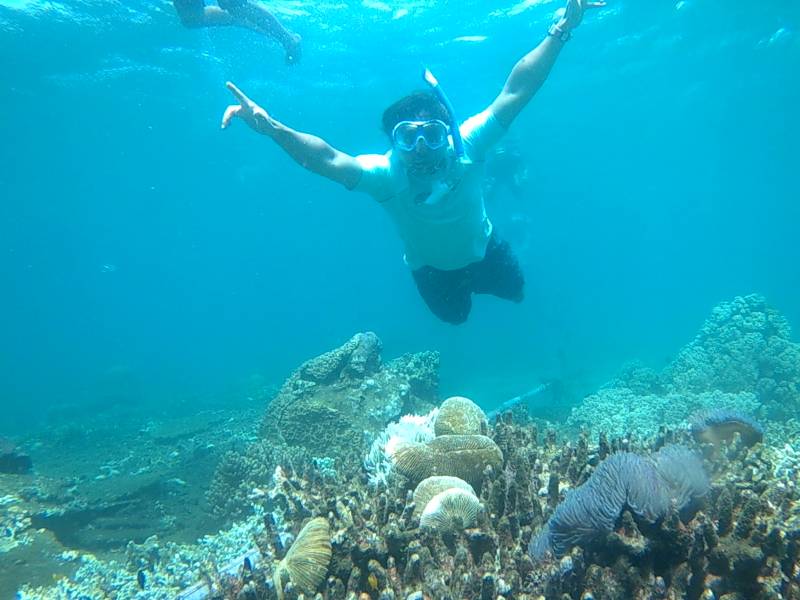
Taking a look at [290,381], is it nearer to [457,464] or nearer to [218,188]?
[457,464]

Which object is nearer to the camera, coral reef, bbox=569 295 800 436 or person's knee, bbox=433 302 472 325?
person's knee, bbox=433 302 472 325

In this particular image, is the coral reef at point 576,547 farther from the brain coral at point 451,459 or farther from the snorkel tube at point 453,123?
the snorkel tube at point 453,123

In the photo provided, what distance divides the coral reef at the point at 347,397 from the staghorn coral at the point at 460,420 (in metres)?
3.94

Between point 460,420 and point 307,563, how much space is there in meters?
2.28

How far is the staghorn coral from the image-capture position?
4.90 meters

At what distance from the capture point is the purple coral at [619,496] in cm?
259

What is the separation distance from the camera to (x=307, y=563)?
3082 mm

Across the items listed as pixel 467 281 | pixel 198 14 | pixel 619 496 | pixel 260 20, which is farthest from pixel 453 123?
pixel 260 20

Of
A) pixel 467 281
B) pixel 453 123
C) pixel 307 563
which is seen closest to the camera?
pixel 307 563

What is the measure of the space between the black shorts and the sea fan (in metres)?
5.43

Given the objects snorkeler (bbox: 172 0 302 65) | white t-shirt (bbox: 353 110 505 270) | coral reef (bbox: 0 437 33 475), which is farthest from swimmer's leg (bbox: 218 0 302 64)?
coral reef (bbox: 0 437 33 475)

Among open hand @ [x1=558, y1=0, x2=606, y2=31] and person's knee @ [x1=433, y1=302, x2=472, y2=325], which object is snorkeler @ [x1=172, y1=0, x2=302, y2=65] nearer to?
open hand @ [x1=558, y1=0, x2=606, y2=31]

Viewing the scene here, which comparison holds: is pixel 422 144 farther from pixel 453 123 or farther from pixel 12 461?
pixel 12 461

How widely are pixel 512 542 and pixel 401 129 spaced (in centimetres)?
466
